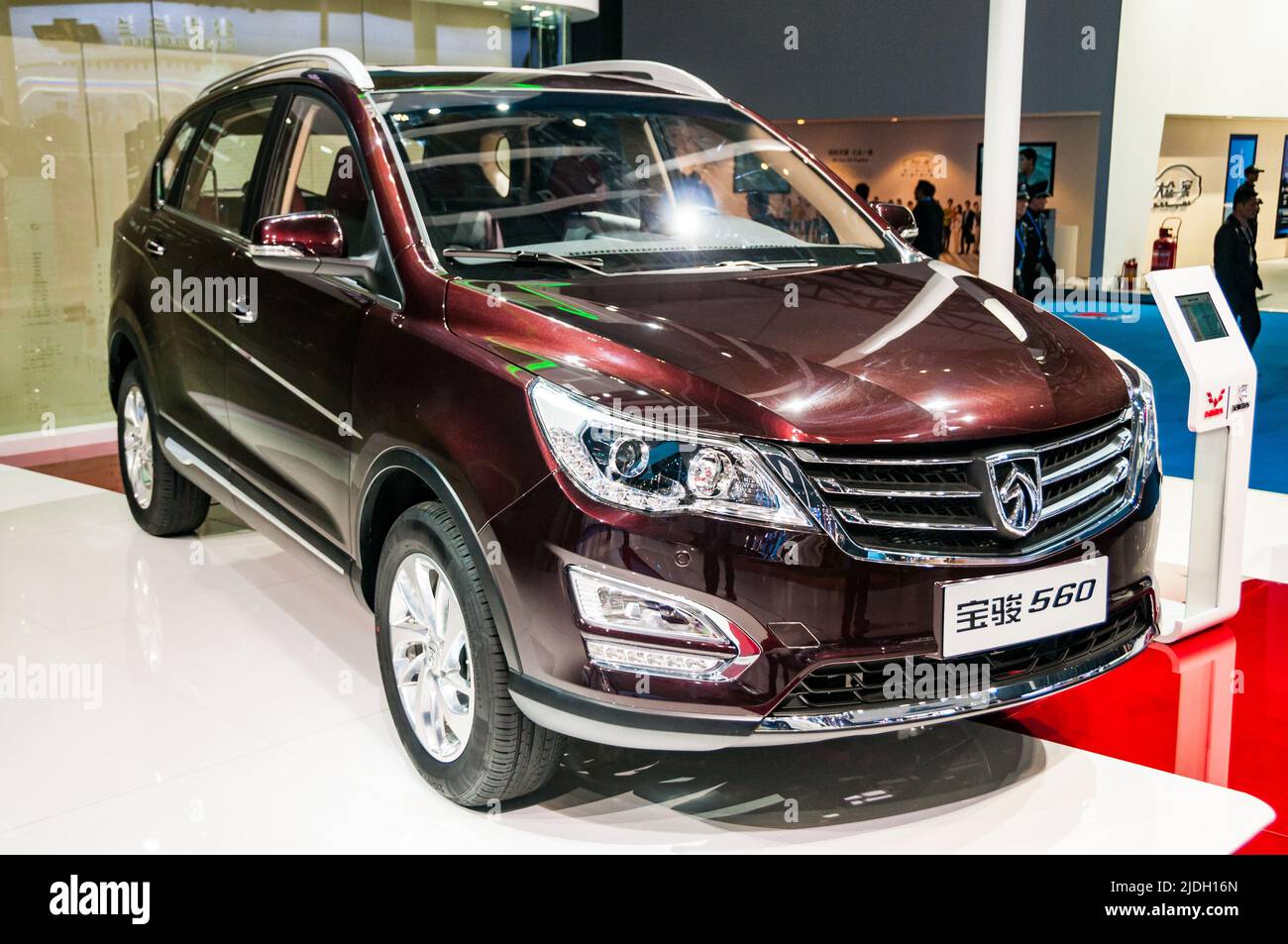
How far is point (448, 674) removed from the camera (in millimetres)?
2838

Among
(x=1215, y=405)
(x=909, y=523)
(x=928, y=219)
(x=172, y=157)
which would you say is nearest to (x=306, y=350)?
(x=909, y=523)

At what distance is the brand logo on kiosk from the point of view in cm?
393

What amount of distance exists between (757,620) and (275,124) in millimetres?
2327

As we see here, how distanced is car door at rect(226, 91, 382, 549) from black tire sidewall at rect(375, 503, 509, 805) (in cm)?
30

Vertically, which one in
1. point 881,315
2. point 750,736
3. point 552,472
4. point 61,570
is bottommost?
point 61,570

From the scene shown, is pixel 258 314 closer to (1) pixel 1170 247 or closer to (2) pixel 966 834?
(2) pixel 966 834

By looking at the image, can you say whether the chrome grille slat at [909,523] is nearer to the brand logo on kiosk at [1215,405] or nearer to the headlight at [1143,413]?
the headlight at [1143,413]

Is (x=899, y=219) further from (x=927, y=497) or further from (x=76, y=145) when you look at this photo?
(x=76, y=145)

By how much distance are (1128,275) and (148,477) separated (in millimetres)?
11214

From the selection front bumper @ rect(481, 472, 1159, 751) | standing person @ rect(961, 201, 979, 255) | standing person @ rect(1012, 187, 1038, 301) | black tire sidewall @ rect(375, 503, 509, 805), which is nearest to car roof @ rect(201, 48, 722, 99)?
black tire sidewall @ rect(375, 503, 509, 805)

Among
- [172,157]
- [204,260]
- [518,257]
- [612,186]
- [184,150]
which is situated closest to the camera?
[518,257]

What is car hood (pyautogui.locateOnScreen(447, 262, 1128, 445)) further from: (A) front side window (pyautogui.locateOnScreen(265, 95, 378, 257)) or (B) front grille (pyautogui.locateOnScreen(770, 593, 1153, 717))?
(A) front side window (pyautogui.locateOnScreen(265, 95, 378, 257))

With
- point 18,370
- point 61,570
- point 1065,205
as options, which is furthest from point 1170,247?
point 61,570

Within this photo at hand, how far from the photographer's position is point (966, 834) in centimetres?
278
